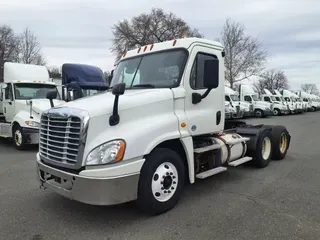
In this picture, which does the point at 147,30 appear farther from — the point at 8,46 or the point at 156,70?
the point at 156,70

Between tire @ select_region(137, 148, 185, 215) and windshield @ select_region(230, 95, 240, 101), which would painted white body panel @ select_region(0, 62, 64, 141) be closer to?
tire @ select_region(137, 148, 185, 215)

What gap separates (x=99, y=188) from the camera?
13.0 ft

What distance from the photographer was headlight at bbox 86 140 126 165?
13.1 feet

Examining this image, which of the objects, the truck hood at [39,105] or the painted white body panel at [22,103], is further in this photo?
the painted white body panel at [22,103]

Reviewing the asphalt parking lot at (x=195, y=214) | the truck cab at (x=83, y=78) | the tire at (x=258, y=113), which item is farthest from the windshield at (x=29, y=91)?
the tire at (x=258, y=113)

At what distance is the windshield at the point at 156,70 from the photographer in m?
5.04

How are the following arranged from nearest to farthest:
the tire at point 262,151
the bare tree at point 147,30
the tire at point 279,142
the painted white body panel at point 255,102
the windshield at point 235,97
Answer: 1. the tire at point 262,151
2. the tire at point 279,142
3. the windshield at point 235,97
4. the painted white body panel at point 255,102
5. the bare tree at point 147,30

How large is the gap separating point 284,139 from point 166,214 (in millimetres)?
5147

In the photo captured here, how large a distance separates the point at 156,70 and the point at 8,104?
845cm

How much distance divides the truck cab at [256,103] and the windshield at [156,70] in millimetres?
25881

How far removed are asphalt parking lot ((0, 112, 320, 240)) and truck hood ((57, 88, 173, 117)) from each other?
5.01 ft

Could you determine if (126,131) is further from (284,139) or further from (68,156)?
(284,139)

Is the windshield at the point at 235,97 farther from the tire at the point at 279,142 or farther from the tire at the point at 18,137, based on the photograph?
the tire at the point at 18,137

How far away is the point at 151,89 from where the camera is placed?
16.1 feet
